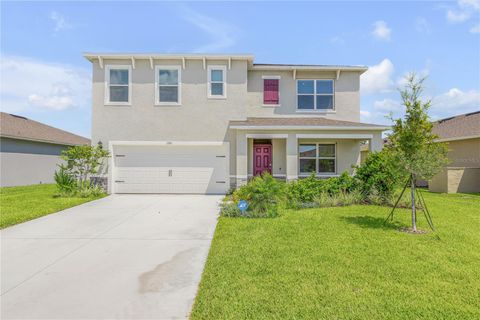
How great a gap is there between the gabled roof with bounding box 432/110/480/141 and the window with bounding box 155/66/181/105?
13.9 m

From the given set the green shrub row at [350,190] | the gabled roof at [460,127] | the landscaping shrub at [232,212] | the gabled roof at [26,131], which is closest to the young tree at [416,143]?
the green shrub row at [350,190]

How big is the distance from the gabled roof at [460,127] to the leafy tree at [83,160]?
17.5 m

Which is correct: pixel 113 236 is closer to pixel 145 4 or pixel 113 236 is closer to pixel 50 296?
pixel 50 296

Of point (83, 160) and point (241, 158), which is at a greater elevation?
point (241, 158)

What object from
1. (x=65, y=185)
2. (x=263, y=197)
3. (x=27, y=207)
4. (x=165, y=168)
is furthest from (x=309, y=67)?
(x=27, y=207)

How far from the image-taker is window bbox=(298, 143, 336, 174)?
1484 centimetres

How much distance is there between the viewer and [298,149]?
14500mm

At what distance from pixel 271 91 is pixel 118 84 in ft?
25.8

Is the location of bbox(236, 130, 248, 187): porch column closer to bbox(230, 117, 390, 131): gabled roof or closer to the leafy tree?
bbox(230, 117, 390, 131): gabled roof

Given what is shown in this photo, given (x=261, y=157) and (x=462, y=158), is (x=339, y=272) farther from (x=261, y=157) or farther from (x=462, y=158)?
(x=462, y=158)

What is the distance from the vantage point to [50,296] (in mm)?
3756

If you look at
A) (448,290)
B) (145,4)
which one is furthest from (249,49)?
(448,290)

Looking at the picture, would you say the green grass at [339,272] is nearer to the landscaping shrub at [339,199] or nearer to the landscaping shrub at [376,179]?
the landscaping shrub at [339,199]

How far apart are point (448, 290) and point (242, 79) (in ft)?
38.9
